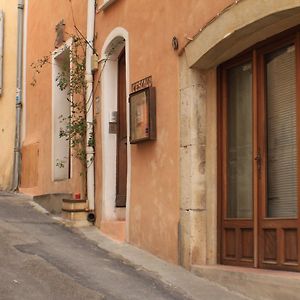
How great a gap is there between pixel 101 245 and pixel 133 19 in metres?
3.05

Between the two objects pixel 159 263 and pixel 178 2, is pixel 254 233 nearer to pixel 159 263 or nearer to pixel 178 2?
pixel 159 263

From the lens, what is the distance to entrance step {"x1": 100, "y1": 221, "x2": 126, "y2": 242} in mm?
8336

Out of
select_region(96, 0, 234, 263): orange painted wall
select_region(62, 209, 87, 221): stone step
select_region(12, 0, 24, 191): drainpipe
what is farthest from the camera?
select_region(12, 0, 24, 191): drainpipe

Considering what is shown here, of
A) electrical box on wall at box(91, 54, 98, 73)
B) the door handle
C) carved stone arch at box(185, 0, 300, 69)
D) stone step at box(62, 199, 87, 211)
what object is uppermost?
electrical box on wall at box(91, 54, 98, 73)

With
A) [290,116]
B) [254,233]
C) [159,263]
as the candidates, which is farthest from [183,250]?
[290,116]

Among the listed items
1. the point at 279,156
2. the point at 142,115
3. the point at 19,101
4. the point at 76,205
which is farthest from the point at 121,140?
the point at 19,101

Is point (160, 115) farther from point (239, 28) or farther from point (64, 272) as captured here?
point (64, 272)

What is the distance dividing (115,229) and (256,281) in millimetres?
3006

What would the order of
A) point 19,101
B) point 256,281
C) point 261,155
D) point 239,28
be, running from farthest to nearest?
point 19,101 → point 261,155 → point 239,28 → point 256,281

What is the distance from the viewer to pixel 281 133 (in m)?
6.21

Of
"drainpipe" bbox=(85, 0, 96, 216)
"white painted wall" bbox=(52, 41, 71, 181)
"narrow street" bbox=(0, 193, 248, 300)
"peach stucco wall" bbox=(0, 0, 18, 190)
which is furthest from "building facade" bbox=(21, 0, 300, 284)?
"peach stucco wall" bbox=(0, 0, 18, 190)

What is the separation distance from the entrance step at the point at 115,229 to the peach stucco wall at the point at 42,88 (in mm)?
1663

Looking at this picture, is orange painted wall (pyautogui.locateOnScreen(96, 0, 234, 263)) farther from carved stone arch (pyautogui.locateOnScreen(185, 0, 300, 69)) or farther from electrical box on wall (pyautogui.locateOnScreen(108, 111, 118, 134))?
electrical box on wall (pyautogui.locateOnScreen(108, 111, 118, 134))

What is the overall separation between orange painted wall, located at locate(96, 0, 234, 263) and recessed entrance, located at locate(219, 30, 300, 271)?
0.59 m
